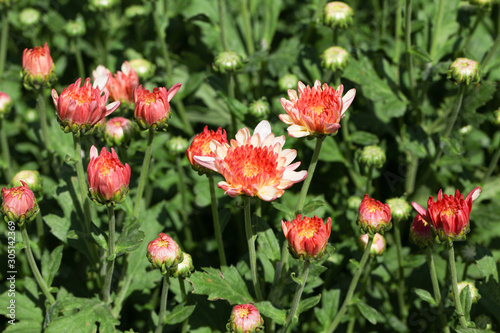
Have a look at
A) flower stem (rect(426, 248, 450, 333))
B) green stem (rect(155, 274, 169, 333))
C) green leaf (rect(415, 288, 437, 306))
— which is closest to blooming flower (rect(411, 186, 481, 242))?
flower stem (rect(426, 248, 450, 333))

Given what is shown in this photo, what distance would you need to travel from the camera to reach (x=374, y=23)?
14.5 feet

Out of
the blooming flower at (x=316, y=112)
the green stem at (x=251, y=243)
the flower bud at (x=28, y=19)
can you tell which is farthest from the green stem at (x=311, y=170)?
the flower bud at (x=28, y=19)

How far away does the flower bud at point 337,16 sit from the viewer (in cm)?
314

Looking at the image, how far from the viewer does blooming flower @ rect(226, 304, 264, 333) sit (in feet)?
6.88

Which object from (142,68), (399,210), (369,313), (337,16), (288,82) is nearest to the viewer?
(369,313)

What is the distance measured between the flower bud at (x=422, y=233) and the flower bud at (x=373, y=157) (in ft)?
2.07

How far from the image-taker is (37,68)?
8.36ft

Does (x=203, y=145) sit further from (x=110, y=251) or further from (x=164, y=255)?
(x=110, y=251)

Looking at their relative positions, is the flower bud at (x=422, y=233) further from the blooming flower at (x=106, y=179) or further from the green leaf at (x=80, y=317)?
the green leaf at (x=80, y=317)

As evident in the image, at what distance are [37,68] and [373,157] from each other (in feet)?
5.43

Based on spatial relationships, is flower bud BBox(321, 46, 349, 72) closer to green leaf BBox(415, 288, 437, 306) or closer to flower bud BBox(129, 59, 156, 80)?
flower bud BBox(129, 59, 156, 80)

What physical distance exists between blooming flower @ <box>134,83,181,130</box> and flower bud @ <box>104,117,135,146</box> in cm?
39

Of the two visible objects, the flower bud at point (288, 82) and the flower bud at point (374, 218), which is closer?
the flower bud at point (374, 218)

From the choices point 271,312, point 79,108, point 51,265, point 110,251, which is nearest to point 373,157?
point 271,312
